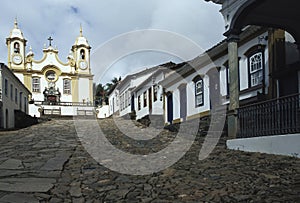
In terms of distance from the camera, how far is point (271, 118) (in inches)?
342

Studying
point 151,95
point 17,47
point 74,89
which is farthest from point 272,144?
point 17,47

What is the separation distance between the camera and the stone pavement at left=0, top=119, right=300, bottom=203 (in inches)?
212

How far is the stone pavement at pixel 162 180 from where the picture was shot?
17.7 feet

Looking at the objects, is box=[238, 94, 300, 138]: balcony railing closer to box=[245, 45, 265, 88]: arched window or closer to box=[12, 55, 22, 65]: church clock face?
box=[245, 45, 265, 88]: arched window

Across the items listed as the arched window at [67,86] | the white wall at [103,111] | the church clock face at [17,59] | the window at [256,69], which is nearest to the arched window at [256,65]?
the window at [256,69]

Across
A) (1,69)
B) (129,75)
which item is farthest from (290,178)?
(129,75)

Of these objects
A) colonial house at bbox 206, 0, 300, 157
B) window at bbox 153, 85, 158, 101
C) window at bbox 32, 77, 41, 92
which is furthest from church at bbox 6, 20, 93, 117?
colonial house at bbox 206, 0, 300, 157

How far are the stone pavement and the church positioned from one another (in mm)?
36277

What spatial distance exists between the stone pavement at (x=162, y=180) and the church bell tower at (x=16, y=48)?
3825cm

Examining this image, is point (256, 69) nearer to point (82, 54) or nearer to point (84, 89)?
point (84, 89)

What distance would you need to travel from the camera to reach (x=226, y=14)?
10188mm

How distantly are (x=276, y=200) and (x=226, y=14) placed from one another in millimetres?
6390

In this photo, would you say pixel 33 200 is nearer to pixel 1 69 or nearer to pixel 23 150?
pixel 23 150

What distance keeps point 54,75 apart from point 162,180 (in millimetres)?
43060
